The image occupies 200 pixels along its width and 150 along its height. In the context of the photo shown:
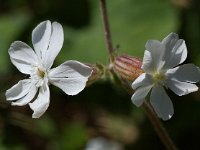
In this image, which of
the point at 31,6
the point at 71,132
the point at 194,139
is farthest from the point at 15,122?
the point at 194,139

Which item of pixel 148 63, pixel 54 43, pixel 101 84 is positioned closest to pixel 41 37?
pixel 54 43

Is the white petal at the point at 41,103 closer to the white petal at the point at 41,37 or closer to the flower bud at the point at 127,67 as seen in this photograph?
the white petal at the point at 41,37

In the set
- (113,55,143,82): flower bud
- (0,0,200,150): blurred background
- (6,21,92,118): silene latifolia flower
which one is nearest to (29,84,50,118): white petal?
(6,21,92,118): silene latifolia flower

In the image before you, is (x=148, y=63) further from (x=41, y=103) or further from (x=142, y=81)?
(x=41, y=103)

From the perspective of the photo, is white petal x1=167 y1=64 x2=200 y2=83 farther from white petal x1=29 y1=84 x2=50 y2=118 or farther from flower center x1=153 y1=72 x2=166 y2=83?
white petal x1=29 y1=84 x2=50 y2=118

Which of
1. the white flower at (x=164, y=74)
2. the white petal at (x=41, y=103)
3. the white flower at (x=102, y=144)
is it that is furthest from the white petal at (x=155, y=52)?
the white flower at (x=102, y=144)

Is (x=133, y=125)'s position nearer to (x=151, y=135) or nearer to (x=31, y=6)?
(x=151, y=135)
